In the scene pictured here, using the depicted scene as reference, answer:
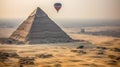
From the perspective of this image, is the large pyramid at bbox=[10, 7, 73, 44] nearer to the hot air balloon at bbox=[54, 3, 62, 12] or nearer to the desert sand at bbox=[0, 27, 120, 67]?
the desert sand at bbox=[0, 27, 120, 67]

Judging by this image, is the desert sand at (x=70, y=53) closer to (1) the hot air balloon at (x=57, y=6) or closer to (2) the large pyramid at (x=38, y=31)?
(2) the large pyramid at (x=38, y=31)

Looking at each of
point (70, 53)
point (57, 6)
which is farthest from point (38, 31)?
point (70, 53)

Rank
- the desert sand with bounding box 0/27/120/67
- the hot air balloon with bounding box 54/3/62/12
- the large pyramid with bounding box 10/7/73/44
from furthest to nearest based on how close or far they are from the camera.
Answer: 1. the hot air balloon with bounding box 54/3/62/12
2. the large pyramid with bounding box 10/7/73/44
3. the desert sand with bounding box 0/27/120/67

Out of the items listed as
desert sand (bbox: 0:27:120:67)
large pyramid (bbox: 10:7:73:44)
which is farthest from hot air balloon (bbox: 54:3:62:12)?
desert sand (bbox: 0:27:120:67)

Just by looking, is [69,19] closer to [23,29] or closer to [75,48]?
[75,48]

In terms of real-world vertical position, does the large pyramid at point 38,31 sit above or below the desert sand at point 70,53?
above

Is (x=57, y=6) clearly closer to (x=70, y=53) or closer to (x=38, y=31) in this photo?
(x=38, y=31)

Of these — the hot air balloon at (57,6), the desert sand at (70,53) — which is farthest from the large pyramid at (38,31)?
the hot air balloon at (57,6)

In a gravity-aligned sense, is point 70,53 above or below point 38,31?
below
